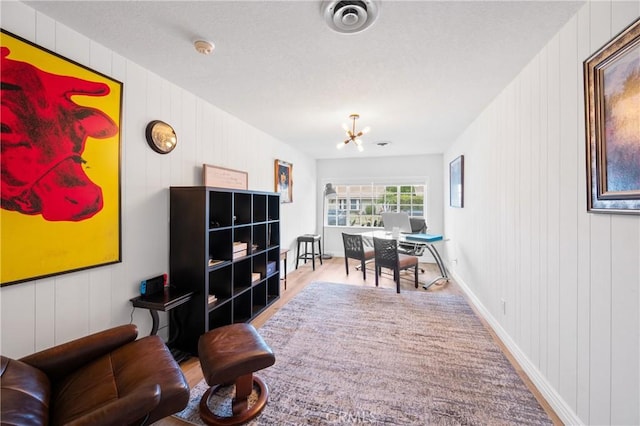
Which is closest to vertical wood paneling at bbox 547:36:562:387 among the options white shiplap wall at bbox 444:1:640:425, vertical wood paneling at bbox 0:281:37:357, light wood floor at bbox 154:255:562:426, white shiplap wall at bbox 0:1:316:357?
white shiplap wall at bbox 444:1:640:425

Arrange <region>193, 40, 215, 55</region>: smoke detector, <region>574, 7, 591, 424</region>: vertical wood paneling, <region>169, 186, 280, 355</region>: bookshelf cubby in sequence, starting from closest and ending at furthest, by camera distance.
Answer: <region>574, 7, 591, 424</region>: vertical wood paneling → <region>193, 40, 215, 55</region>: smoke detector → <region>169, 186, 280, 355</region>: bookshelf cubby

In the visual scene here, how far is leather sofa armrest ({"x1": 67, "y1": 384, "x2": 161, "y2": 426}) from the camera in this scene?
989mm

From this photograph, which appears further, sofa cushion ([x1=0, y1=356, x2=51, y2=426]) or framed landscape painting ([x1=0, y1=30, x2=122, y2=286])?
framed landscape painting ([x1=0, y1=30, x2=122, y2=286])

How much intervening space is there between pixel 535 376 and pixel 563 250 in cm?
101

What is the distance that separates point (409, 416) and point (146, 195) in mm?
2541

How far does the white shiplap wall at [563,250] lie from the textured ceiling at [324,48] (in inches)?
10.9

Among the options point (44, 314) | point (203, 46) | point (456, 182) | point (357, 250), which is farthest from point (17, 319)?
point (456, 182)

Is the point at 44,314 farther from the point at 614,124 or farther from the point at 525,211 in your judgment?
the point at 525,211

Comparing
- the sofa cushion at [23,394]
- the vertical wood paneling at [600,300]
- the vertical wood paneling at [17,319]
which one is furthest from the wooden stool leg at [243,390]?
the vertical wood paneling at [600,300]

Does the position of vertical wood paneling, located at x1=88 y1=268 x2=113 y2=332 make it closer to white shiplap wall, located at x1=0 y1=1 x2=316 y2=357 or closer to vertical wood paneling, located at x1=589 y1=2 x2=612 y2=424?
white shiplap wall, located at x1=0 y1=1 x2=316 y2=357

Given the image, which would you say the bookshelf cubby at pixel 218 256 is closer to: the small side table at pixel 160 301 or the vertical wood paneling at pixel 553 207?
the small side table at pixel 160 301

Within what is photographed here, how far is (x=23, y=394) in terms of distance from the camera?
1118 mm

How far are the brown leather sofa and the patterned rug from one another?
51 centimetres

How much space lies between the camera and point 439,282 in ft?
14.1
